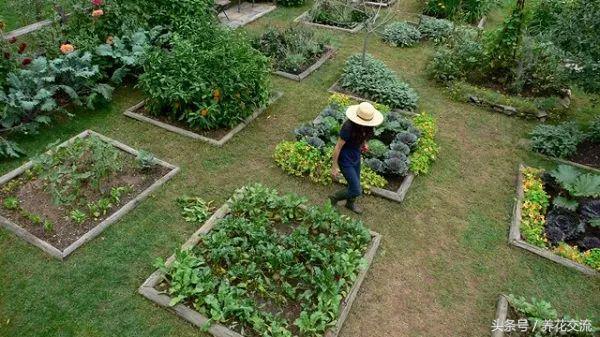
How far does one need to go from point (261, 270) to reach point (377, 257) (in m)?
1.43

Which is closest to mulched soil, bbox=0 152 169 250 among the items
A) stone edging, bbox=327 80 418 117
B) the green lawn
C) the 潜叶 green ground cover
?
the green lawn

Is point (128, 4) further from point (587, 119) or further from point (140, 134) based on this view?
point (587, 119)

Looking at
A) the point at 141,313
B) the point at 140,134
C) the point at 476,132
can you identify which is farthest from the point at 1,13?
the point at 476,132

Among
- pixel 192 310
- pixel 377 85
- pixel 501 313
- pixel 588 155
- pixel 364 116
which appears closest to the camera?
pixel 192 310

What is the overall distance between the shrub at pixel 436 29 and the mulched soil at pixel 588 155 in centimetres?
459

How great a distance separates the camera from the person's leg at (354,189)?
18.4 feet

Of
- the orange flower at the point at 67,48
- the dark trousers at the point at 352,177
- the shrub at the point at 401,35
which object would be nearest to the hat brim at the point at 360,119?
the dark trousers at the point at 352,177

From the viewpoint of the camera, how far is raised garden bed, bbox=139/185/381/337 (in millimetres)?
4461

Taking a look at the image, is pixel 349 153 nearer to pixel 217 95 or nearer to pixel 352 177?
pixel 352 177

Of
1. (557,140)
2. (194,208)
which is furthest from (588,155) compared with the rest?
(194,208)

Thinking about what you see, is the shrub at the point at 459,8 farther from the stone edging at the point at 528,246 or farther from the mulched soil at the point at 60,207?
the mulched soil at the point at 60,207

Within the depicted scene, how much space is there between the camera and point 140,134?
7172mm

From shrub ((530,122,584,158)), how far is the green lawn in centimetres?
28

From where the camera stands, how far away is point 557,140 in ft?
24.1
